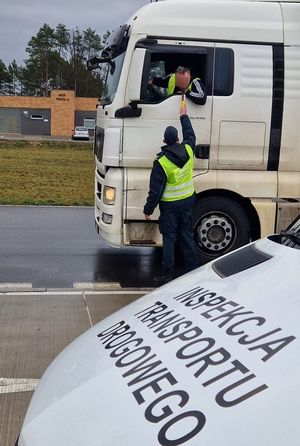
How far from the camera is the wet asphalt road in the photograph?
7.13 m

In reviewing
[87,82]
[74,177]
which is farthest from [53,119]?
[74,177]

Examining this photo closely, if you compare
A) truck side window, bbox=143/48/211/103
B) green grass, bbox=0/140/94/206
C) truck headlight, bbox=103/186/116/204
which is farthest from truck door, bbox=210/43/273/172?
green grass, bbox=0/140/94/206

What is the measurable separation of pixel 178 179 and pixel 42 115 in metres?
69.4

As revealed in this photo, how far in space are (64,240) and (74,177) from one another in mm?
11118

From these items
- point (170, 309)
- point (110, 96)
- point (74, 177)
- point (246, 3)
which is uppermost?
point (246, 3)

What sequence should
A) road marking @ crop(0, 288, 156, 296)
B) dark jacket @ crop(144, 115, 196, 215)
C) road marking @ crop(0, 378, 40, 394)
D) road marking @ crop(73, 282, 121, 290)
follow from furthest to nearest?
road marking @ crop(73, 282, 121, 290), dark jacket @ crop(144, 115, 196, 215), road marking @ crop(0, 288, 156, 296), road marking @ crop(0, 378, 40, 394)

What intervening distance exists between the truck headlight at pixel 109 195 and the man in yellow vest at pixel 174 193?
0.49 m

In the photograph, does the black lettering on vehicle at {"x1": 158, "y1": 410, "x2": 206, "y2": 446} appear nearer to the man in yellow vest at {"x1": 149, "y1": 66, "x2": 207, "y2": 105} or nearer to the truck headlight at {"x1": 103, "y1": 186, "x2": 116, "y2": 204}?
the truck headlight at {"x1": 103, "y1": 186, "x2": 116, "y2": 204}

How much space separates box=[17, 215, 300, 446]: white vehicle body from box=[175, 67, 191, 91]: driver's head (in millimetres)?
4581

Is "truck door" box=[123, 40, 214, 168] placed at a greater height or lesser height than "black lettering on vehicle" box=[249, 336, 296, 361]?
greater

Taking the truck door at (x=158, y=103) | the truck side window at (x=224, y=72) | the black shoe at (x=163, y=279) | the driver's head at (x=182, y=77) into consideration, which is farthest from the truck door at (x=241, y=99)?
the black shoe at (x=163, y=279)

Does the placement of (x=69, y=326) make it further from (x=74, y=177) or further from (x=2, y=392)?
(x=74, y=177)

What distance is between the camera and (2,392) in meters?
3.95

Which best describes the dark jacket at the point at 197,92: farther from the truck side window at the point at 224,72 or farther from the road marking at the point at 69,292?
the road marking at the point at 69,292
